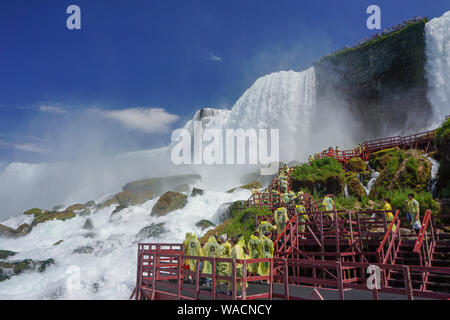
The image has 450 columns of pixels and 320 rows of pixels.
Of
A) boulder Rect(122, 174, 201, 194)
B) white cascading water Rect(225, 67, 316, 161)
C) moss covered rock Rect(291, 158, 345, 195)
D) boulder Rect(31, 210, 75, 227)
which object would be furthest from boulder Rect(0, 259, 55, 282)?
white cascading water Rect(225, 67, 316, 161)

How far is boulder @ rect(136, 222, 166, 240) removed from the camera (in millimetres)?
24406

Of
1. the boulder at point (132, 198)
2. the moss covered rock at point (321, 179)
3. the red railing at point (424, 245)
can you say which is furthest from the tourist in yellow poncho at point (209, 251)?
the boulder at point (132, 198)

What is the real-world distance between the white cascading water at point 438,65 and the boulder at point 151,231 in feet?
91.7

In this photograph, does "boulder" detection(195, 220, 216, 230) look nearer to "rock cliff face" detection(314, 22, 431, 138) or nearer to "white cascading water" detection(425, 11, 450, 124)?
"white cascading water" detection(425, 11, 450, 124)

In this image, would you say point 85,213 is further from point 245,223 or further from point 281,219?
→ point 281,219

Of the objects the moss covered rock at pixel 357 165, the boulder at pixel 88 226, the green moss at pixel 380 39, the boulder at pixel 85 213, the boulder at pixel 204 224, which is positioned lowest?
the boulder at pixel 88 226

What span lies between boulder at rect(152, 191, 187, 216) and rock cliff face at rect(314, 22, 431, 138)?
25.9 metres

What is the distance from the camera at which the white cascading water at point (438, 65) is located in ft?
112

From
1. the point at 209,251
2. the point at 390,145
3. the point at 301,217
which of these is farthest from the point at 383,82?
the point at 209,251

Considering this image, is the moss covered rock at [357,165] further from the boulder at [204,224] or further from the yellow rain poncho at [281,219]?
the yellow rain poncho at [281,219]

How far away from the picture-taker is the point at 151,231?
2478 centimetres

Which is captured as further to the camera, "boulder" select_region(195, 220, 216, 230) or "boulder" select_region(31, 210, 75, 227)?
"boulder" select_region(31, 210, 75, 227)

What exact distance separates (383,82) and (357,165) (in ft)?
72.7
